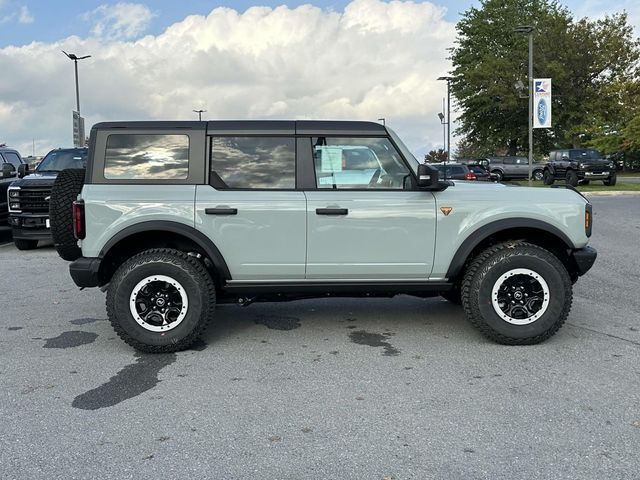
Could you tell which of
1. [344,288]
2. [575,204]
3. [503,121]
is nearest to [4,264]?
[344,288]

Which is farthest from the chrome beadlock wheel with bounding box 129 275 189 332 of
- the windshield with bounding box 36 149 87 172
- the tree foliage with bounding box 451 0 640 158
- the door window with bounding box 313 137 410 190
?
the tree foliage with bounding box 451 0 640 158

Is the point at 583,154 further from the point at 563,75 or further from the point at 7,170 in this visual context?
the point at 7,170

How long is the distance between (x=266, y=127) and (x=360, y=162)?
82 cm

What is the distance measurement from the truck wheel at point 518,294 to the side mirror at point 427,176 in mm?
764

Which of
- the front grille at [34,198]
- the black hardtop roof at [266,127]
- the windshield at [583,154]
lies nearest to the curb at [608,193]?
the windshield at [583,154]

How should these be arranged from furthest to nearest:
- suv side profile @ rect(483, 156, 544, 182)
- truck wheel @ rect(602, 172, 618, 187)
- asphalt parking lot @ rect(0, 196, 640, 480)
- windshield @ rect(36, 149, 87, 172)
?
suv side profile @ rect(483, 156, 544, 182) < truck wheel @ rect(602, 172, 618, 187) < windshield @ rect(36, 149, 87, 172) < asphalt parking lot @ rect(0, 196, 640, 480)

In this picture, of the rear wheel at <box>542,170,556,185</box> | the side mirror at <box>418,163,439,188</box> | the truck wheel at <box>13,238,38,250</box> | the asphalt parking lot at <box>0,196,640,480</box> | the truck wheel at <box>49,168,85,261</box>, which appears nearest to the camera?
the asphalt parking lot at <box>0,196,640,480</box>

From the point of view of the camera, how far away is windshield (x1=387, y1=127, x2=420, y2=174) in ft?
16.0

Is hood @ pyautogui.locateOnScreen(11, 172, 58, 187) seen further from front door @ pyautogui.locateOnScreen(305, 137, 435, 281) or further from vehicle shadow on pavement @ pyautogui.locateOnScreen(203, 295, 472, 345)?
front door @ pyautogui.locateOnScreen(305, 137, 435, 281)

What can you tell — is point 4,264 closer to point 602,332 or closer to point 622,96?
point 602,332

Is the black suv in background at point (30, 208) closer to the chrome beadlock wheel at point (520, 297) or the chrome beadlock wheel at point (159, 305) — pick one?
the chrome beadlock wheel at point (159, 305)

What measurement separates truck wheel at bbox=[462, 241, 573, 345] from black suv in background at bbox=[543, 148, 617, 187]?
25.8m

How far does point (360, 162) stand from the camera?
4883mm

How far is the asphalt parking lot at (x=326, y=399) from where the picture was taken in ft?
9.92
